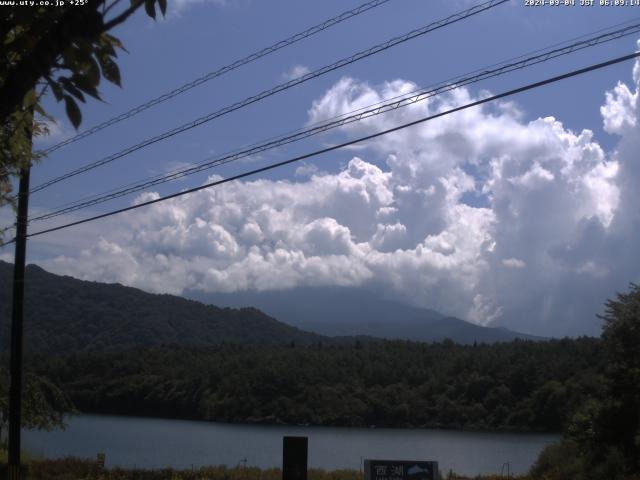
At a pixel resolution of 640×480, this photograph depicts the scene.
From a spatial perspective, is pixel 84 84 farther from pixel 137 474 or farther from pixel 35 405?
pixel 35 405

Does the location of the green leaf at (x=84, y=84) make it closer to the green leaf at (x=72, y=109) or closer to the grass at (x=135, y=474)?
the green leaf at (x=72, y=109)

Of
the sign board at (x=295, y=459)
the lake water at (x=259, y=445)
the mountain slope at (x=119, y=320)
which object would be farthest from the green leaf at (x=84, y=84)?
the mountain slope at (x=119, y=320)

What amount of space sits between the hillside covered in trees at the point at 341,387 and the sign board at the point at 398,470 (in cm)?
5365

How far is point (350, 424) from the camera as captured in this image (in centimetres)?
7312

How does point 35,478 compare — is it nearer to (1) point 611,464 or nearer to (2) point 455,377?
(1) point 611,464

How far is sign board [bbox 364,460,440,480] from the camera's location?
12656 mm

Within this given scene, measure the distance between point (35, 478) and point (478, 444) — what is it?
36805mm

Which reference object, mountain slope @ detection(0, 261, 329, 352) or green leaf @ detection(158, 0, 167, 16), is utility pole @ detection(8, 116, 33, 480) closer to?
green leaf @ detection(158, 0, 167, 16)

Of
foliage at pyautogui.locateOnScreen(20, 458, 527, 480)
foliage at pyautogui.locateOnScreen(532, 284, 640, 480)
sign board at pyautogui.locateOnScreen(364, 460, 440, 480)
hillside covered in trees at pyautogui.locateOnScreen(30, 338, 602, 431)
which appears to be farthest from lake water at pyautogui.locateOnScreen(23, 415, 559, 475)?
sign board at pyautogui.locateOnScreen(364, 460, 440, 480)

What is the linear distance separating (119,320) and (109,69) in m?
145

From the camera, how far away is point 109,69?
396cm

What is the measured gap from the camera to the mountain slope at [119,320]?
11962cm

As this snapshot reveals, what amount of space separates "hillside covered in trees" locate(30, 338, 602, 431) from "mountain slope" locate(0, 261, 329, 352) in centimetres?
2942

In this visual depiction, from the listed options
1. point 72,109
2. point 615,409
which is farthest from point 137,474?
point 72,109
